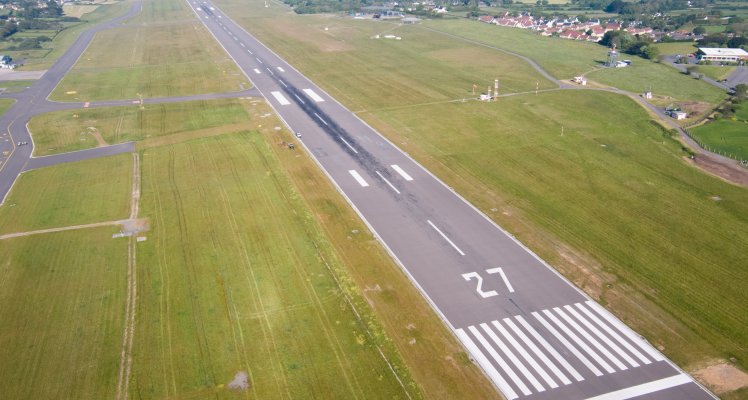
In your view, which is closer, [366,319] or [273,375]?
[273,375]

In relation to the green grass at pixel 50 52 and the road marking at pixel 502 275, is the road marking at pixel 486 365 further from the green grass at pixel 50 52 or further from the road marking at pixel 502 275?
the green grass at pixel 50 52

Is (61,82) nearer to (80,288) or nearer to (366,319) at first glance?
(80,288)

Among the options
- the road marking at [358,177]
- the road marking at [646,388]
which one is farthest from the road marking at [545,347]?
the road marking at [358,177]

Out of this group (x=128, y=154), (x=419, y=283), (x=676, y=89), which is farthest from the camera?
(x=676, y=89)

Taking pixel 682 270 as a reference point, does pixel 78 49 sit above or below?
above

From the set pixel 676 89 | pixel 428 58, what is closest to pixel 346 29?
pixel 428 58

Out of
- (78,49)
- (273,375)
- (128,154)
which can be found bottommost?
(273,375)
